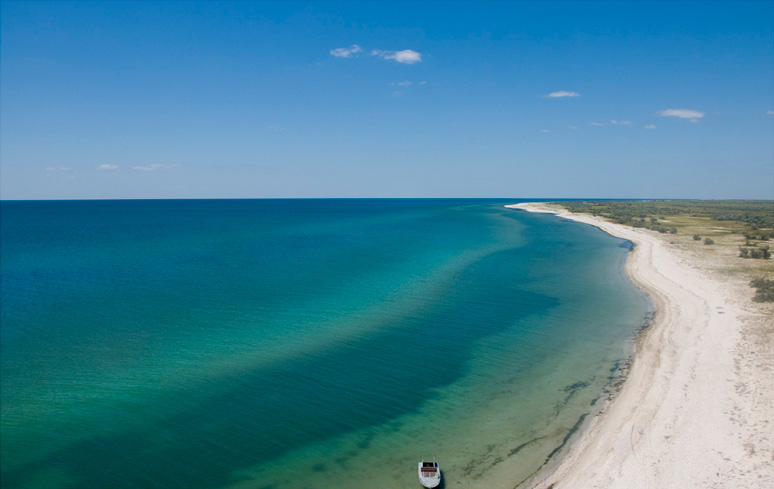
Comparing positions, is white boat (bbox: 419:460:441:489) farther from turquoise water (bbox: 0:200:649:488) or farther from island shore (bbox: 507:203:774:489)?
island shore (bbox: 507:203:774:489)

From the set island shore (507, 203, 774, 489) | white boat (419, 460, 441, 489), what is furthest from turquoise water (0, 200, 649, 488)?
island shore (507, 203, 774, 489)

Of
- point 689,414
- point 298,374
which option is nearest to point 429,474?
point 298,374

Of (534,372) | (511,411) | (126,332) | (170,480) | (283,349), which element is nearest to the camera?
(170,480)

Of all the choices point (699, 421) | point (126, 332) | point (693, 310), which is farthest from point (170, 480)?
point (693, 310)

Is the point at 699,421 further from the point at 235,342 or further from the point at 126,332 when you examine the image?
the point at 126,332

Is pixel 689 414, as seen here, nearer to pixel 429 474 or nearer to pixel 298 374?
pixel 429 474

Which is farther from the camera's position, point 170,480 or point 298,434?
point 298,434
